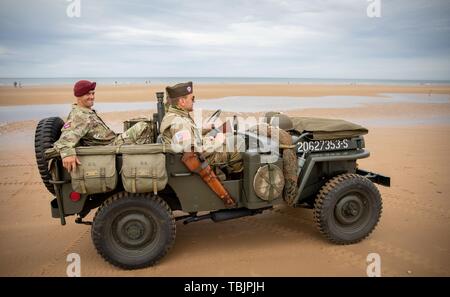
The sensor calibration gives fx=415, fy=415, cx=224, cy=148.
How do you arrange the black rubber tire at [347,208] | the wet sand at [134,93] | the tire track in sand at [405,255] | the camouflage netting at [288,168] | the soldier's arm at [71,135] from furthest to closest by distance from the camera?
the wet sand at [134,93], the black rubber tire at [347,208], the camouflage netting at [288,168], the tire track in sand at [405,255], the soldier's arm at [71,135]

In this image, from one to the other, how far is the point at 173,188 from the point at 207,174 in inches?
15.0

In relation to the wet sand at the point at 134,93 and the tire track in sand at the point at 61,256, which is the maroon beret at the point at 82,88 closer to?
the tire track in sand at the point at 61,256

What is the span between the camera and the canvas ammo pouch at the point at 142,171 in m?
3.93

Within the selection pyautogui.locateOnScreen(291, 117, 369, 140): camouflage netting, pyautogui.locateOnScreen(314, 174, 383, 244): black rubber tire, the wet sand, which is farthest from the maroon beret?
the wet sand

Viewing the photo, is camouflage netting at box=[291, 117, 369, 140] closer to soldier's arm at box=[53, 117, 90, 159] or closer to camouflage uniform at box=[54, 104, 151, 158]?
camouflage uniform at box=[54, 104, 151, 158]

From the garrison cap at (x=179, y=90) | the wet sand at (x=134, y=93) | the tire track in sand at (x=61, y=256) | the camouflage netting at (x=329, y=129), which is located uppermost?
the wet sand at (x=134, y=93)

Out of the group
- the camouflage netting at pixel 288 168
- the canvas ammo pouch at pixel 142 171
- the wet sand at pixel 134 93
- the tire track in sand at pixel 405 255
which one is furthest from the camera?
the wet sand at pixel 134 93

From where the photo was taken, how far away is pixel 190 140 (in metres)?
4.06

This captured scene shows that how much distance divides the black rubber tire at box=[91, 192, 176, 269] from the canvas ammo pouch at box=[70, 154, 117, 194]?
261mm

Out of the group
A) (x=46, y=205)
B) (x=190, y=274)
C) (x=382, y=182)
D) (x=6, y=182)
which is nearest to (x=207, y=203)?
(x=190, y=274)

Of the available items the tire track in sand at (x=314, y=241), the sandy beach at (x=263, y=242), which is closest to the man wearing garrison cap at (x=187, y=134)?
the sandy beach at (x=263, y=242)

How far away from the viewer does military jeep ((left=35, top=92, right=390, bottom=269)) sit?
3.96m
